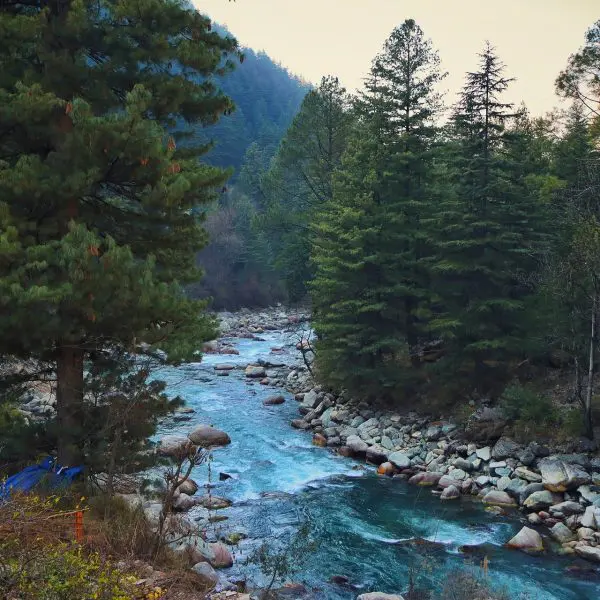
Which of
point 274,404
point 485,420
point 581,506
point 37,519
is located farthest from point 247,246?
point 37,519

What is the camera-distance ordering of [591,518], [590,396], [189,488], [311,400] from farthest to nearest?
[311,400] < [590,396] < [189,488] < [591,518]

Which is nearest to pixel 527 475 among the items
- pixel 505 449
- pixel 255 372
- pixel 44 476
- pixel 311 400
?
pixel 505 449

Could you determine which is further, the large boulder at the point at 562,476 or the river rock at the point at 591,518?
the large boulder at the point at 562,476

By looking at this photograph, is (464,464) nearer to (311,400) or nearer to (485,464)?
(485,464)

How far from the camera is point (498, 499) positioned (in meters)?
12.7

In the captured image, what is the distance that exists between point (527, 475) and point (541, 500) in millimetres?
1038

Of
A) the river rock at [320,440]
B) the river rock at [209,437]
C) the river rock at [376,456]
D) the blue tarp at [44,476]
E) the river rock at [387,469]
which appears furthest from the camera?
the river rock at [320,440]

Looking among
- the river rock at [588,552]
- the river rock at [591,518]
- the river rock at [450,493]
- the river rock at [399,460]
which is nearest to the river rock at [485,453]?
the river rock at [450,493]

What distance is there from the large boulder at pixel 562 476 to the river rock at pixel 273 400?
10.1 metres

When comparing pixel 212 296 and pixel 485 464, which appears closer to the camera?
pixel 485 464

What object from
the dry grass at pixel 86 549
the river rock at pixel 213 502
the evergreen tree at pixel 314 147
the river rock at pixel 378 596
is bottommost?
the river rock at pixel 213 502

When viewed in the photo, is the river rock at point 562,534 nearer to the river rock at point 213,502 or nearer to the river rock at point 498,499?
the river rock at point 498,499

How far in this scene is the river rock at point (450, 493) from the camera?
12953mm

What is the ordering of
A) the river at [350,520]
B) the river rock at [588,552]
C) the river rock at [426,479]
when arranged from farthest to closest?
the river rock at [426,479] → the river rock at [588,552] → the river at [350,520]
